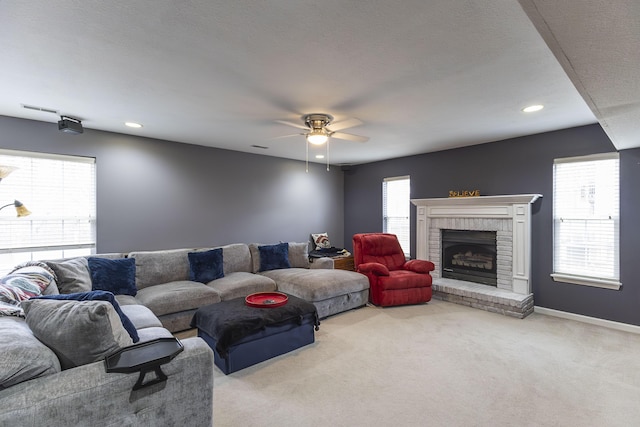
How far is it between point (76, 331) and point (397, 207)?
5.65 metres

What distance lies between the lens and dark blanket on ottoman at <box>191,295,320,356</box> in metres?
2.70

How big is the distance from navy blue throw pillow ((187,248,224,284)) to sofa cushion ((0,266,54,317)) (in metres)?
1.64

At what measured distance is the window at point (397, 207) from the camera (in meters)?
6.15

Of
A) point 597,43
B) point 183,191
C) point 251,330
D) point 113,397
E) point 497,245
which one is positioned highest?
point 597,43

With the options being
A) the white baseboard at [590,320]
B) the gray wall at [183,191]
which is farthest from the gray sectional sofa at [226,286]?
the white baseboard at [590,320]

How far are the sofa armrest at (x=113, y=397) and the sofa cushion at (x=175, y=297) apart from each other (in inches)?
77.7

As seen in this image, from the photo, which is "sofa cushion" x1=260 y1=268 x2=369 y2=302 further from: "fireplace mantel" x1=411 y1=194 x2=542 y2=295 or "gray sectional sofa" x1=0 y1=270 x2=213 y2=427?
"gray sectional sofa" x1=0 y1=270 x2=213 y2=427

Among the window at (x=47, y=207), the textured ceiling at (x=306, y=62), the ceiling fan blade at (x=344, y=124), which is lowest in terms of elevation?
the window at (x=47, y=207)

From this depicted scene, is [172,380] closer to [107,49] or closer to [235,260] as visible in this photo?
[107,49]

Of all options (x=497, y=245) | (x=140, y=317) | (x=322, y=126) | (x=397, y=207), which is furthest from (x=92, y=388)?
(x=397, y=207)

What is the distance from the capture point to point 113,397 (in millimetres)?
1396

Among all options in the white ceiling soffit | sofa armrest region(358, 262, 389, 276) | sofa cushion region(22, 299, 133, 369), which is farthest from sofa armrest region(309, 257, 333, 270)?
the white ceiling soffit

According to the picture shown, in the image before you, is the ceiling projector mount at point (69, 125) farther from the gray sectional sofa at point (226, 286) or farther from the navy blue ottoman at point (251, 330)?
the navy blue ottoman at point (251, 330)

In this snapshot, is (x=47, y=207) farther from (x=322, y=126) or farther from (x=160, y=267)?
(x=322, y=126)
